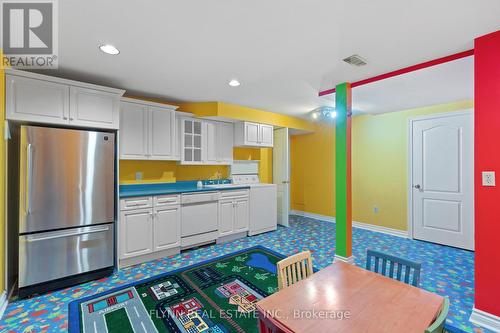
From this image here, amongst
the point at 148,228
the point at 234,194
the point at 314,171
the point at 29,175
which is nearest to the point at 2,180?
the point at 29,175

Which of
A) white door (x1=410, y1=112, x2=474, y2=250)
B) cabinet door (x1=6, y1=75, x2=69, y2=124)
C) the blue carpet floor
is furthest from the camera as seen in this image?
white door (x1=410, y1=112, x2=474, y2=250)

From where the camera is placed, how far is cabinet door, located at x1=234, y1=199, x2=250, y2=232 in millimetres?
4229

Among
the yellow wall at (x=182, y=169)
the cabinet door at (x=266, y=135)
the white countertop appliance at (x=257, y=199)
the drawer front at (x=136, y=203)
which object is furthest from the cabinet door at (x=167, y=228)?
the cabinet door at (x=266, y=135)

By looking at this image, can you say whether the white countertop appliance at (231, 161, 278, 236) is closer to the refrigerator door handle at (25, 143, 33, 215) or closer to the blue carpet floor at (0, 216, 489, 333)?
the blue carpet floor at (0, 216, 489, 333)

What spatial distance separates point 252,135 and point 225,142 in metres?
0.56

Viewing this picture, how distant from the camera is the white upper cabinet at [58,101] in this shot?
2354 millimetres

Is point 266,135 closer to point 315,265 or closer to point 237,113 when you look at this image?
point 237,113

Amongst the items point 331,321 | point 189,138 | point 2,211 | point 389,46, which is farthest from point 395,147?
point 2,211

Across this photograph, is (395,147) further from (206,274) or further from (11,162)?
(11,162)

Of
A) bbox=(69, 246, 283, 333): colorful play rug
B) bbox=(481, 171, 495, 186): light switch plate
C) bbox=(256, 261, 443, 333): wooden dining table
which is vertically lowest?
bbox=(69, 246, 283, 333): colorful play rug

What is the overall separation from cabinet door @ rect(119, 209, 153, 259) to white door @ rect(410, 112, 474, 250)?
15.0 ft

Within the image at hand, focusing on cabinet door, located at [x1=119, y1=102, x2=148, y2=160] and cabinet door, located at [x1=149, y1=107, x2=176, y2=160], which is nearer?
cabinet door, located at [x1=119, y1=102, x2=148, y2=160]

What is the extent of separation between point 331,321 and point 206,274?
84.2 inches

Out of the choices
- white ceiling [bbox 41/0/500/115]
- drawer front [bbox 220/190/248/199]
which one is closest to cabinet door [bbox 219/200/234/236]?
drawer front [bbox 220/190/248/199]
